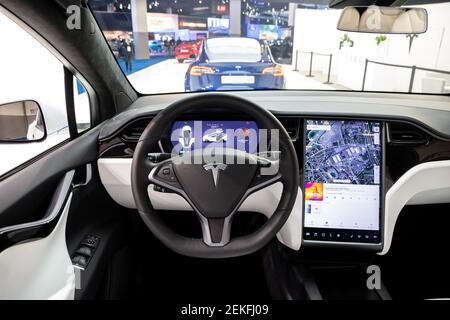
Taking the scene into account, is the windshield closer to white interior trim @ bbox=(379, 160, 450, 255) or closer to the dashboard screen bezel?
the dashboard screen bezel

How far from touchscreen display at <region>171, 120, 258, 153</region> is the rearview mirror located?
0.89m

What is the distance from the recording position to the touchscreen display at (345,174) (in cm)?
175

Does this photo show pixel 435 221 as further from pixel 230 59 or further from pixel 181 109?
pixel 230 59

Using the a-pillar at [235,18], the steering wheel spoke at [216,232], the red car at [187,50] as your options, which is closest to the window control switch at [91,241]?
the steering wheel spoke at [216,232]

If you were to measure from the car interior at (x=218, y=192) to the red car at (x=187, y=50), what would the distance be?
1.00 meters

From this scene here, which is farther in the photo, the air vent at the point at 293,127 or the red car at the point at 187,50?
the red car at the point at 187,50

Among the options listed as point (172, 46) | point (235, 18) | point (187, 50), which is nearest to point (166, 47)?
point (172, 46)

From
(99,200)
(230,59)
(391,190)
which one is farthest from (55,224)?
(230,59)

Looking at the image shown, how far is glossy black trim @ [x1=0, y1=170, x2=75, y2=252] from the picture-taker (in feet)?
3.72

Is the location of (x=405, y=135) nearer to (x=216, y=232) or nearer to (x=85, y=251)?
(x=216, y=232)

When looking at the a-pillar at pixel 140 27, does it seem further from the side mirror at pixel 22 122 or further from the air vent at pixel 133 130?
the side mirror at pixel 22 122

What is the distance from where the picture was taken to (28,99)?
156cm

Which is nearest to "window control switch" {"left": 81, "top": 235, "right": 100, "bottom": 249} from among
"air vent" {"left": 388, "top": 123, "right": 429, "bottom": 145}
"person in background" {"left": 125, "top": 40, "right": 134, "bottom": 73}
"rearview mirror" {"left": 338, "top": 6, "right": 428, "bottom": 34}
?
"person in background" {"left": 125, "top": 40, "right": 134, "bottom": 73}

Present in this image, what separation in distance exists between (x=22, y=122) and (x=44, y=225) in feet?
1.87
